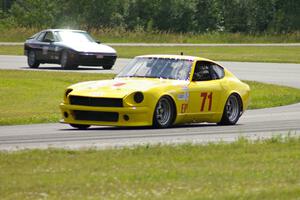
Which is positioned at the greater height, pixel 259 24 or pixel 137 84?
pixel 137 84

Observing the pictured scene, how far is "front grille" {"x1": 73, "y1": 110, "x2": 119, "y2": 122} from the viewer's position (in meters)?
17.2

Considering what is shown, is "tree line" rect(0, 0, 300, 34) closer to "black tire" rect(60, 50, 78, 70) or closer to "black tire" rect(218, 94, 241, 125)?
"black tire" rect(60, 50, 78, 70)

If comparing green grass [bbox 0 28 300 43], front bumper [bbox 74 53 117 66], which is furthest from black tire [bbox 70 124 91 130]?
green grass [bbox 0 28 300 43]

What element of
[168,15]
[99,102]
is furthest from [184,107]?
[168,15]

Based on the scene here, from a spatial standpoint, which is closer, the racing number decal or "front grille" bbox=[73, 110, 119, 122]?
"front grille" bbox=[73, 110, 119, 122]

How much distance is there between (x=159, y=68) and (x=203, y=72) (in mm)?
861

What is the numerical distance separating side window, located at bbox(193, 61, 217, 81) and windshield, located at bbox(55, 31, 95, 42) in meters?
19.4

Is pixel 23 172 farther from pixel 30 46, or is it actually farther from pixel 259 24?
pixel 259 24

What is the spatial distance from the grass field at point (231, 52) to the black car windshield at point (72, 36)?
404 inches

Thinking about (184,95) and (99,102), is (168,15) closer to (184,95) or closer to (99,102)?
(184,95)

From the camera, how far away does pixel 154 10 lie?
85500 mm

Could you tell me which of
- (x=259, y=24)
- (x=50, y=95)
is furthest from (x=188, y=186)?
(x=259, y=24)

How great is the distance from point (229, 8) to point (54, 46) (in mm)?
49050

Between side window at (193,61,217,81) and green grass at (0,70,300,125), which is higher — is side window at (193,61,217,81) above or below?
above
